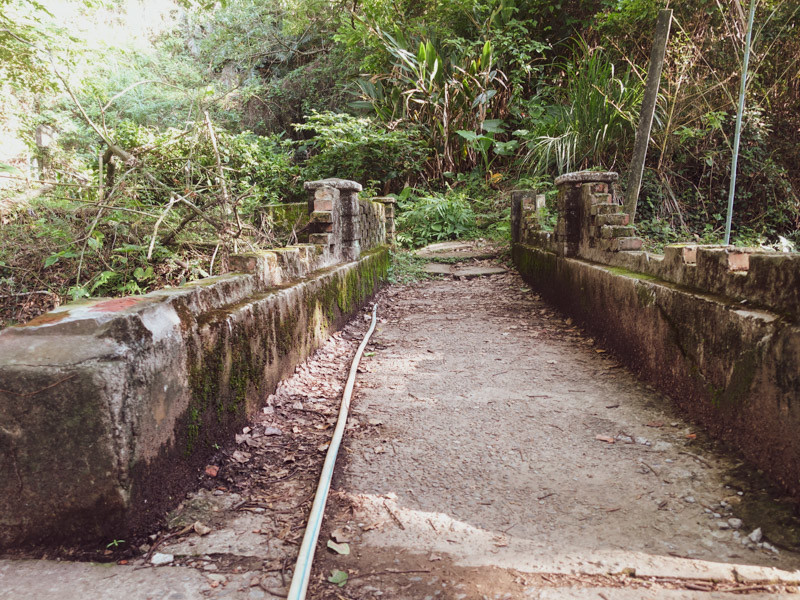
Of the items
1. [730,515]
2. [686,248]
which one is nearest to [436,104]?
[686,248]

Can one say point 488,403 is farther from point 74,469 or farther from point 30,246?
point 30,246

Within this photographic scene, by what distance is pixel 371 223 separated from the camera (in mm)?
7719

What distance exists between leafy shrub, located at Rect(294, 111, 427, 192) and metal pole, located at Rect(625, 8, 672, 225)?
584 centimetres

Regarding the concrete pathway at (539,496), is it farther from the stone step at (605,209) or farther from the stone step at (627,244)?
the stone step at (605,209)

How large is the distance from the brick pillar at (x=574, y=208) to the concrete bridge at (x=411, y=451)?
1597mm

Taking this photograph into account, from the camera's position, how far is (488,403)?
10.7 ft

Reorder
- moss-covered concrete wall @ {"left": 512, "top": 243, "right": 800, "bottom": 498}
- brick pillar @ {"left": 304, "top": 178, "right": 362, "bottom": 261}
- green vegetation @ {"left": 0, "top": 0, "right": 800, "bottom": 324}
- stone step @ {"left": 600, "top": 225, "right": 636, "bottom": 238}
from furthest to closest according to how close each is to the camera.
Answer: brick pillar @ {"left": 304, "top": 178, "right": 362, "bottom": 261} < green vegetation @ {"left": 0, "top": 0, "right": 800, "bottom": 324} < stone step @ {"left": 600, "top": 225, "right": 636, "bottom": 238} < moss-covered concrete wall @ {"left": 512, "top": 243, "right": 800, "bottom": 498}

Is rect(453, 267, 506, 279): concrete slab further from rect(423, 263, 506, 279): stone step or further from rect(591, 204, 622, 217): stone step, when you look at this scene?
rect(591, 204, 622, 217): stone step

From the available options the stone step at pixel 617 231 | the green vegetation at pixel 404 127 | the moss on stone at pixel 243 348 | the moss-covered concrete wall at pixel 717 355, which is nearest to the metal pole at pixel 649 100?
the green vegetation at pixel 404 127

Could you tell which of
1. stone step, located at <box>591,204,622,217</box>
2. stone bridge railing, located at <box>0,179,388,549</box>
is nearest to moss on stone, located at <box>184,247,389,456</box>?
stone bridge railing, located at <box>0,179,388,549</box>

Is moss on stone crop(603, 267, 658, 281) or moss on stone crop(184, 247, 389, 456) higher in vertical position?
moss on stone crop(603, 267, 658, 281)

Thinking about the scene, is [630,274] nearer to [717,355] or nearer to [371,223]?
[717,355]

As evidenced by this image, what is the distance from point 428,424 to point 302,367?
3.83 feet

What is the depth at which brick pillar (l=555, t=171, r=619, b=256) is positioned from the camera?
5207 millimetres
